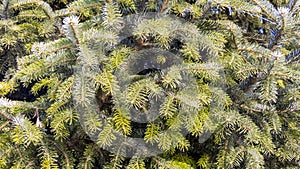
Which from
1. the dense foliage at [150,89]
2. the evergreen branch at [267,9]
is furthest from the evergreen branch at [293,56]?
the evergreen branch at [267,9]

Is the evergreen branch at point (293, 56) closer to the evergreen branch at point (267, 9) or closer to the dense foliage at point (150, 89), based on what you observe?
the dense foliage at point (150, 89)

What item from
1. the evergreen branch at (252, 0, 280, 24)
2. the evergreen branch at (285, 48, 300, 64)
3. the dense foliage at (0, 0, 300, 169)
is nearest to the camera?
the dense foliage at (0, 0, 300, 169)

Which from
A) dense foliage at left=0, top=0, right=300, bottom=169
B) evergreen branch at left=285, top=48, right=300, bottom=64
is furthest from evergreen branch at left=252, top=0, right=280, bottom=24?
evergreen branch at left=285, top=48, right=300, bottom=64

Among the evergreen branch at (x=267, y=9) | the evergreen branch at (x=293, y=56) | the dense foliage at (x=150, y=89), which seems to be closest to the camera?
the dense foliage at (x=150, y=89)

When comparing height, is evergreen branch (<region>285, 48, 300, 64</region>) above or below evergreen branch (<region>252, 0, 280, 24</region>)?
below

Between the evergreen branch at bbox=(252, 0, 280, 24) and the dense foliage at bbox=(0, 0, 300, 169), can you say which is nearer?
the dense foliage at bbox=(0, 0, 300, 169)

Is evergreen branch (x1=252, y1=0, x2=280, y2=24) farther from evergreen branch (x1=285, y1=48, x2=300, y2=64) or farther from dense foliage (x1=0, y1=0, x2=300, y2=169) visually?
evergreen branch (x1=285, y1=48, x2=300, y2=64)

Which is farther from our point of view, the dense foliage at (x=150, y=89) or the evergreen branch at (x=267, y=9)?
the evergreen branch at (x=267, y=9)

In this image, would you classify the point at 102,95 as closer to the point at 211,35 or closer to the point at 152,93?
the point at 152,93

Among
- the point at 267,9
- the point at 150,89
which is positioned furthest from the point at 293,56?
the point at 150,89

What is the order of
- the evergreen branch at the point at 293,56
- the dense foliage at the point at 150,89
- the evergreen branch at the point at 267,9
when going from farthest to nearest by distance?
the evergreen branch at the point at 293,56 < the evergreen branch at the point at 267,9 < the dense foliage at the point at 150,89
